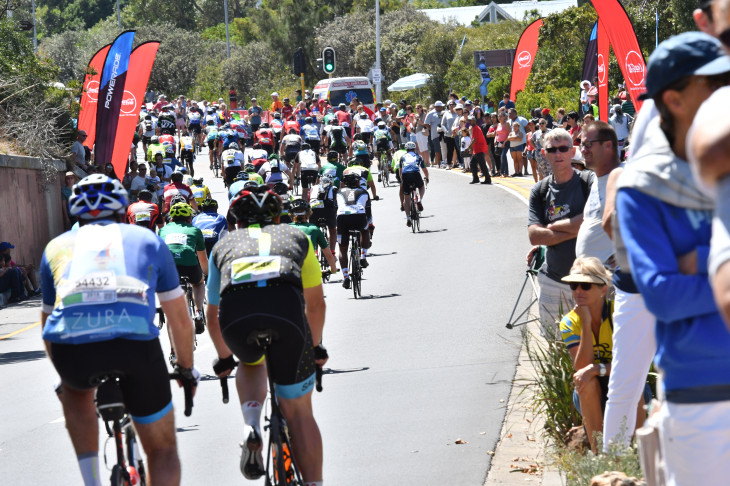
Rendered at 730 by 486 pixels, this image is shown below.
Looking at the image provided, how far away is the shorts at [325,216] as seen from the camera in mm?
19427

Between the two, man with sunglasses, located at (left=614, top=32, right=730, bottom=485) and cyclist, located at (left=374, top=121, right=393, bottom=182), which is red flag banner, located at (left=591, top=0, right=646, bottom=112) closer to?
cyclist, located at (left=374, top=121, right=393, bottom=182)

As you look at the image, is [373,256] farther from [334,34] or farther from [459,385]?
[334,34]

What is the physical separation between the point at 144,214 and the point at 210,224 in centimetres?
191

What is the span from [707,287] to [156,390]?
2943 mm

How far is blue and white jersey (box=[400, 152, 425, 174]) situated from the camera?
79.6ft

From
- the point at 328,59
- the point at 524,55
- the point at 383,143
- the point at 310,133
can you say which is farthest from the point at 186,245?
the point at 328,59

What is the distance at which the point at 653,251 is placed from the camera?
3.57 metres

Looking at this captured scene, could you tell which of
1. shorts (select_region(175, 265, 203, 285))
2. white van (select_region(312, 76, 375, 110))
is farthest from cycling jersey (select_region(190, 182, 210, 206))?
white van (select_region(312, 76, 375, 110))

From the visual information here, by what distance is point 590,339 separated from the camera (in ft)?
23.7

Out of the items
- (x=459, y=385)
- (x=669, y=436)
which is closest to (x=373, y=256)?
(x=459, y=385)

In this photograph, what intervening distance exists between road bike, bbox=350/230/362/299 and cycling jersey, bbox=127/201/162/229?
290cm

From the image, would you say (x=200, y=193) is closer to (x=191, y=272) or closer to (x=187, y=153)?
(x=191, y=272)

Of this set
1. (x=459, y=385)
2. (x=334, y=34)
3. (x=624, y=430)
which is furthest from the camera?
(x=334, y=34)

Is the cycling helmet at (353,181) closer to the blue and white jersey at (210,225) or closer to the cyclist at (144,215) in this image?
the cyclist at (144,215)
